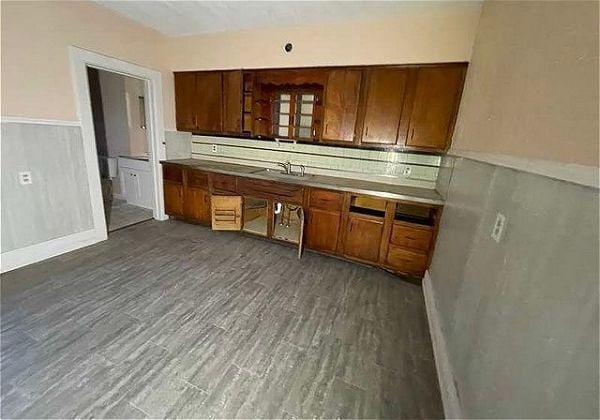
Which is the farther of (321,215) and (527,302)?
(321,215)

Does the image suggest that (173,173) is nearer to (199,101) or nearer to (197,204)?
(197,204)

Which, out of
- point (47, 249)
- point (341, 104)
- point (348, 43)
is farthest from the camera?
point (341, 104)

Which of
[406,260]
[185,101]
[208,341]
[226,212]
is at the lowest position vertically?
[208,341]

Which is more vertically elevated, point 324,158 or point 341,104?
point 341,104

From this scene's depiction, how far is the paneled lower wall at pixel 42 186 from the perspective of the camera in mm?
2373

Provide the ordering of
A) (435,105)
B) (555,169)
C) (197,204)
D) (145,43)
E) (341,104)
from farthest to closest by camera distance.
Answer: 1. (197,204)
2. (145,43)
3. (341,104)
4. (435,105)
5. (555,169)

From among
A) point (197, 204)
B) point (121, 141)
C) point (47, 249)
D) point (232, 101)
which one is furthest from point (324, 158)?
point (121, 141)

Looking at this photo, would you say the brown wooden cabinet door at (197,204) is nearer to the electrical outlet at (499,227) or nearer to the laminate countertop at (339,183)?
the laminate countertop at (339,183)

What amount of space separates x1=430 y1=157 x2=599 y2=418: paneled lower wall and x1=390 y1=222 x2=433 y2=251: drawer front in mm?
947

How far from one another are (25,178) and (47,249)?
74 centimetres

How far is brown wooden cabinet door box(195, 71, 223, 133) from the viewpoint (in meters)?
3.48

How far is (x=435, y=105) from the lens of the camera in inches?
102

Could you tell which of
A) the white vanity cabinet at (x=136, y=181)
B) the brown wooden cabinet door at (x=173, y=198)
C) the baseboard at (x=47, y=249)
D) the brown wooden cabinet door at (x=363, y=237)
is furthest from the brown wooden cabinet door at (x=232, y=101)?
the baseboard at (x=47, y=249)

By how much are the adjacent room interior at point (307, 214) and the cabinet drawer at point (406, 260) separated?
3 cm
